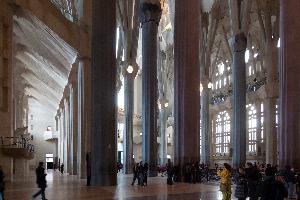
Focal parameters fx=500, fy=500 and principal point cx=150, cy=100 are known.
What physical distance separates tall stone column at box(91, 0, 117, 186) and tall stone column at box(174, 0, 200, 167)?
3.37 m

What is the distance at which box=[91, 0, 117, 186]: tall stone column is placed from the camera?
20.6m

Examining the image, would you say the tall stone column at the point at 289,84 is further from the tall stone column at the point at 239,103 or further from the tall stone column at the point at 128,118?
the tall stone column at the point at 128,118

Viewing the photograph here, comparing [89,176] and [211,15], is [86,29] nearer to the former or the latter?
[89,176]

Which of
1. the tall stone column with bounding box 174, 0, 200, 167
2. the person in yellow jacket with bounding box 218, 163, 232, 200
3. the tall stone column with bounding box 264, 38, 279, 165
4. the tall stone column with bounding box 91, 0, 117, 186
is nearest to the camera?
the person in yellow jacket with bounding box 218, 163, 232, 200

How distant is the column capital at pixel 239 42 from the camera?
3703 cm

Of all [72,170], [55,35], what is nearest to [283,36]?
[55,35]

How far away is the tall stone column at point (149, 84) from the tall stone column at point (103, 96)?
1073cm

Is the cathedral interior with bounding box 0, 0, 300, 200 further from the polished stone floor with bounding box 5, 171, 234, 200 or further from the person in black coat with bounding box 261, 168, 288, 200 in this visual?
the person in black coat with bounding box 261, 168, 288, 200

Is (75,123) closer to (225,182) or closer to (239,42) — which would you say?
(239,42)

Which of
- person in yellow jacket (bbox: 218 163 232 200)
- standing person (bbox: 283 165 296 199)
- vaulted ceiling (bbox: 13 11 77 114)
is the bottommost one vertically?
standing person (bbox: 283 165 296 199)

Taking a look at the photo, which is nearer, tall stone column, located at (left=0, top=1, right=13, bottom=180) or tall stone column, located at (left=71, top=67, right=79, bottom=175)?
tall stone column, located at (left=0, top=1, right=13, bottom=180)

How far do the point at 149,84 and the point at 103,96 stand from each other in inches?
457

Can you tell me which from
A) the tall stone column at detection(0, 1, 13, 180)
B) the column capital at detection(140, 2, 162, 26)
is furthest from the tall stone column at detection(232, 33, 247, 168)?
the tall stone column at detection(0, 1, 13, 180)

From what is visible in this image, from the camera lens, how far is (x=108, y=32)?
21469 millimetres
